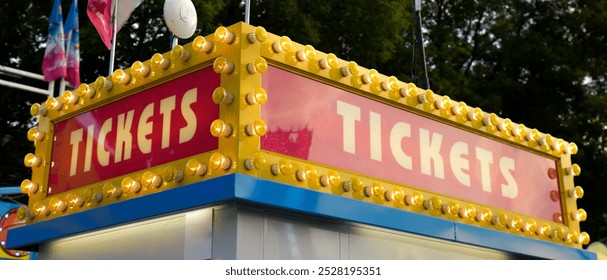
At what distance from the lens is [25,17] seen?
21.6 metres

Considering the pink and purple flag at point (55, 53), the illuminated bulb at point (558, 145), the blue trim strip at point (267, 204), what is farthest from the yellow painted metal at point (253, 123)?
the pink and purple flag at point (55, 53)

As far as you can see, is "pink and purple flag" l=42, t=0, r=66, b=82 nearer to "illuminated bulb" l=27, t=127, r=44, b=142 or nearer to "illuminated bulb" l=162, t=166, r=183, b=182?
"illuminated bulb" l=27, t=127, r=44, b=142

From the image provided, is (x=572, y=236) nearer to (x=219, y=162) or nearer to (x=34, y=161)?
(x=219, y=162)

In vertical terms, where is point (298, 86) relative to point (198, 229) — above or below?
above

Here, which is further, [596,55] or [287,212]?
[596,55]

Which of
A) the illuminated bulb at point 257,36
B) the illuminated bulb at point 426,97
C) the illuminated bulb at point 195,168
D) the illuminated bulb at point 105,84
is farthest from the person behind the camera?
the illuminated bulb at point 426,97

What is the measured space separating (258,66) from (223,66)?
260mm

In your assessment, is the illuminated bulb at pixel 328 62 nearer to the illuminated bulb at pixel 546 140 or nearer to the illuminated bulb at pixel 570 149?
the illuminated bulb at pixel 546 140

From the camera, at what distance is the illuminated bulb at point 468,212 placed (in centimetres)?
746

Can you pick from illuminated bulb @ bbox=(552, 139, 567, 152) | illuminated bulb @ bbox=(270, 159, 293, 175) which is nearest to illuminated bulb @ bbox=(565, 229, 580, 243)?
illuminated bulb @ bbox=(552, 139, 567, 152)

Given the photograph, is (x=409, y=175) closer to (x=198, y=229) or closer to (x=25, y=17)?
(x=198, y=229)

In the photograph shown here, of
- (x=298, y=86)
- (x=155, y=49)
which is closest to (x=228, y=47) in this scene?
(x=298, y=86)

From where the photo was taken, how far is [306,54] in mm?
6465
